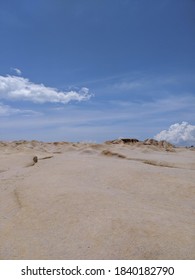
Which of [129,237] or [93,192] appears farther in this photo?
[93,192]

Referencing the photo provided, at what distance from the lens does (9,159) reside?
6.36m

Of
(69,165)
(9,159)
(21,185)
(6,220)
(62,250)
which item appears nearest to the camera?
(62,250)

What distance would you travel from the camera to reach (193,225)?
2629mm

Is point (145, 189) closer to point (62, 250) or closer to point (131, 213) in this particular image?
point (131, 213)

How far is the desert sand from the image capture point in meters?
2.30

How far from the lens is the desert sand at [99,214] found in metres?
2.30

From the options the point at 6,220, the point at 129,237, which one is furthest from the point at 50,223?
the point at 129,237

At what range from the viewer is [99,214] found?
2756 millimetres

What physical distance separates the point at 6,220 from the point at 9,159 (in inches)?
136
